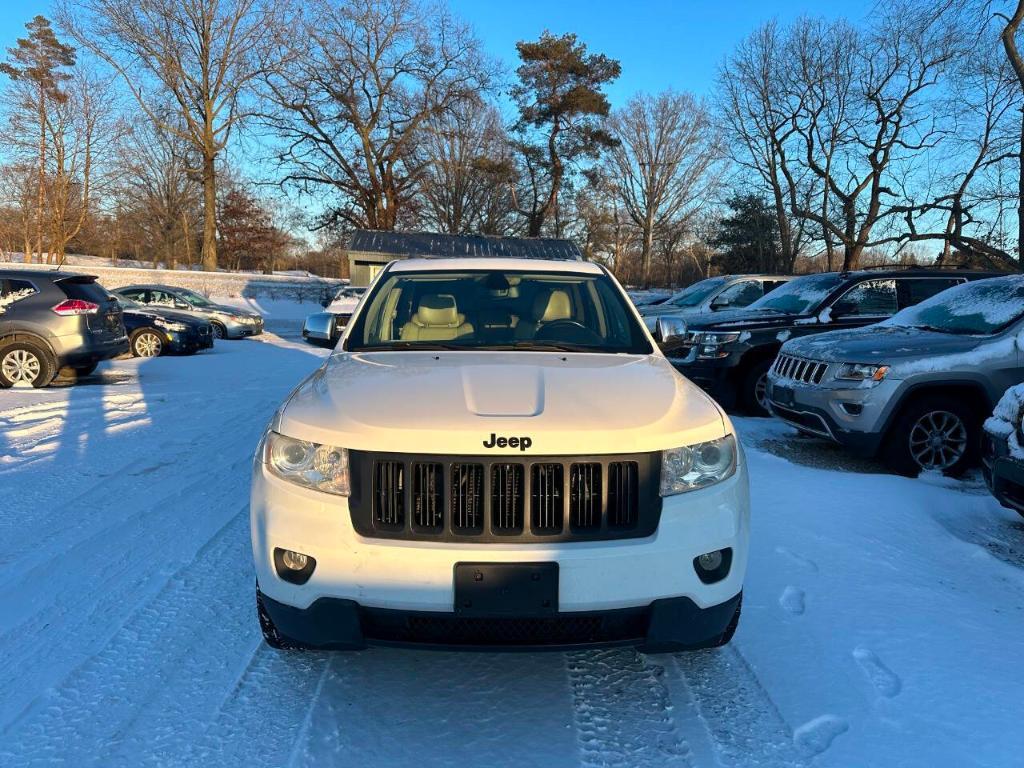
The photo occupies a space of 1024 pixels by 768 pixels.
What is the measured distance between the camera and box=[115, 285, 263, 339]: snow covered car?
1709 cm

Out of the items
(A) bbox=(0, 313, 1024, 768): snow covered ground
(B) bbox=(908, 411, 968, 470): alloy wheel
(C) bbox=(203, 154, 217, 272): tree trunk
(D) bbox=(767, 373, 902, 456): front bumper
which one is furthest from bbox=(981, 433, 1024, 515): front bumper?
(C) bbox=(203, 154, 217, 272): tree trunk

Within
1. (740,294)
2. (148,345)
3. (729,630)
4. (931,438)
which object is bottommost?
(729,630)

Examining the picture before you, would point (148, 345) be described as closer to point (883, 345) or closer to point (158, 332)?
point (158, 332)

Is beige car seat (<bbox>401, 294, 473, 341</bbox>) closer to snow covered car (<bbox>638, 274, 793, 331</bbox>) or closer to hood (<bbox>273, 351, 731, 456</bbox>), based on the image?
hood (<bbox>273, 351, 731, 456</bbox>)

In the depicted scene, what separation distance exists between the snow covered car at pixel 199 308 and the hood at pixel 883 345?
46.4 feet

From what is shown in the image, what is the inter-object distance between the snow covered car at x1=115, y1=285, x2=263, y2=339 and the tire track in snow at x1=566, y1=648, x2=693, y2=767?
15.5 m

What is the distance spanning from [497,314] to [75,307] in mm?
8419

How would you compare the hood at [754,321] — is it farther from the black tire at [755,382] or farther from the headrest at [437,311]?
the headrest at [437,311]

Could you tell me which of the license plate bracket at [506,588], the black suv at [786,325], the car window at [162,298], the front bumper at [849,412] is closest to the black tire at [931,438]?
the front bumper at [849,412]

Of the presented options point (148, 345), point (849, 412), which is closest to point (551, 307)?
point (849, 412)

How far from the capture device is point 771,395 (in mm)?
6590

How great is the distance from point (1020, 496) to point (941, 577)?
2.89ft

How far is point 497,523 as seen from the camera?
7.39 feet

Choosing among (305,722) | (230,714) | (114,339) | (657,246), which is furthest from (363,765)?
(657,246)
